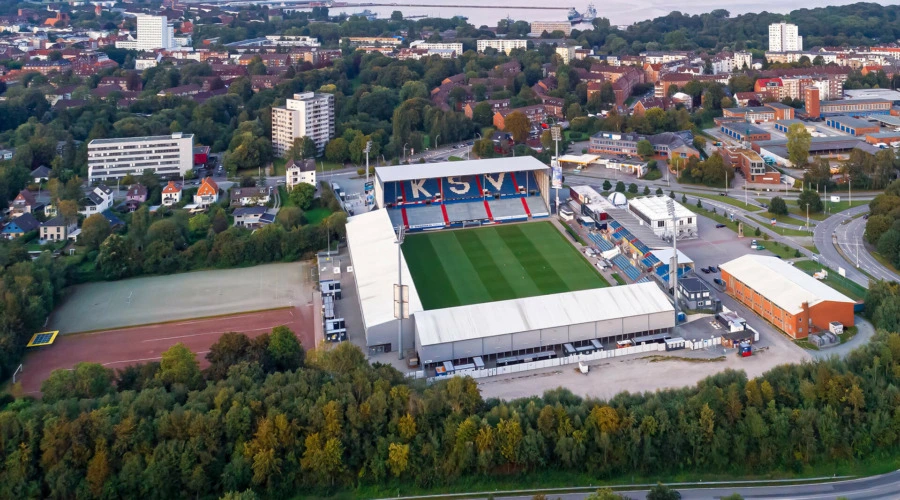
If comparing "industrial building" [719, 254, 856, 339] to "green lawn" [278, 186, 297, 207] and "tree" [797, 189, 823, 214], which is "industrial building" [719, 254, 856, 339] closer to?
"tree" [797, 189, 823, 214]

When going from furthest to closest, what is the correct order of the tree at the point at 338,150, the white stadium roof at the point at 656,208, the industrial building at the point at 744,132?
the industrial building at the point at 744,132 → the tree at the point at 338,150 → the white stadium roof at the point at 656,208

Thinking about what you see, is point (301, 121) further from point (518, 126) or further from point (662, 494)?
point (662, 494)

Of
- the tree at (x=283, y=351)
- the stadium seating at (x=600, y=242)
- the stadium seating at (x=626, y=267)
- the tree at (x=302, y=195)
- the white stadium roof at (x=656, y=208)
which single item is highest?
the tree at (x=302, y=195)

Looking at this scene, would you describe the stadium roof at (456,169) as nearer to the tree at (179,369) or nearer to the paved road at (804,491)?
the tree at (179,369)

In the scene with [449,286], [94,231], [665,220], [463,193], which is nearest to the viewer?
[449,286]

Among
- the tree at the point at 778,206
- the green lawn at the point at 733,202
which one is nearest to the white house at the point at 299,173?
the green lawn at the point at 733,202

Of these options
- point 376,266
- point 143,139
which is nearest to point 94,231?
point 143,139

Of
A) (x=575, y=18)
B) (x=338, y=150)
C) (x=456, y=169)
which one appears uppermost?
(x=575, y=18)
